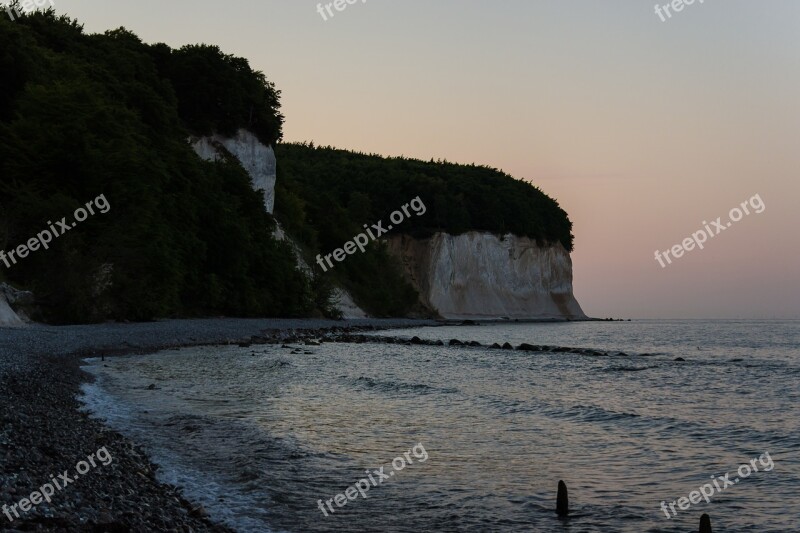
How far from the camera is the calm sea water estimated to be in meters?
8.78

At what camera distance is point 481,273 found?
358ft

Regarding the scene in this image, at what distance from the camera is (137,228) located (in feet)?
128

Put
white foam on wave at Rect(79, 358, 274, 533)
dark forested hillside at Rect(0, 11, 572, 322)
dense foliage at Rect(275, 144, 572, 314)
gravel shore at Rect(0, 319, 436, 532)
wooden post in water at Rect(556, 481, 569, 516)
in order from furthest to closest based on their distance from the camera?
dense foliage at Rect(275, 144, 572, 314) < dark forested hillside at Rect(0, 11, 572, 322) < wooden post in water at Rect(556, 481, 569, 516) < white foam on wave at Rect(79, 358, 274, 533) < gravel shore at Rect(0, 319, 436, 532)

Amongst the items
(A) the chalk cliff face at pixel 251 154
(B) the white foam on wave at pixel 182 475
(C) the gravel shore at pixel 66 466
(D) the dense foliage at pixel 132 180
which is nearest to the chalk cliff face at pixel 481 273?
(D) the dense foliage at pixel 132 180

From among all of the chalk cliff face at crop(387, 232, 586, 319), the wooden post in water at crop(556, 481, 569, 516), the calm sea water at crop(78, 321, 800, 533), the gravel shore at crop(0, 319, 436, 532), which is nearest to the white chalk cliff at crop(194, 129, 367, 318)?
the chalk cliff face at crop(387, 232, 586, 319)

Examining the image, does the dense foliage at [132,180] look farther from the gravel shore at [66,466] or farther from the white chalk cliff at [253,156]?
the gravel shore at [66,466]

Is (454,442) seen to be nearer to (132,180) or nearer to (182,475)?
(182,475)

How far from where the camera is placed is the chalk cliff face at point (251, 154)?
62.6 meters

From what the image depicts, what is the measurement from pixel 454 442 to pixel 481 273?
96792 millimetres

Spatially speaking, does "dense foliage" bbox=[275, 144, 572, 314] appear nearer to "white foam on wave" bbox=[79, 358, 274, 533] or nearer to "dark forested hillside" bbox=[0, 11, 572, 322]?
"dark forested hillside" bbox=[0, 11, 572, 322]

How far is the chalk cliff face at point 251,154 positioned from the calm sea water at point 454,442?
128 feet

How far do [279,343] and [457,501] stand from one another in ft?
102

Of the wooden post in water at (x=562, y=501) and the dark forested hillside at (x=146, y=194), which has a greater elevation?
the dark forested hillside at (x=146, y=194)

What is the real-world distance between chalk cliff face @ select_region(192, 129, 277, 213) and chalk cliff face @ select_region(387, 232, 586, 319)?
3888 cm
